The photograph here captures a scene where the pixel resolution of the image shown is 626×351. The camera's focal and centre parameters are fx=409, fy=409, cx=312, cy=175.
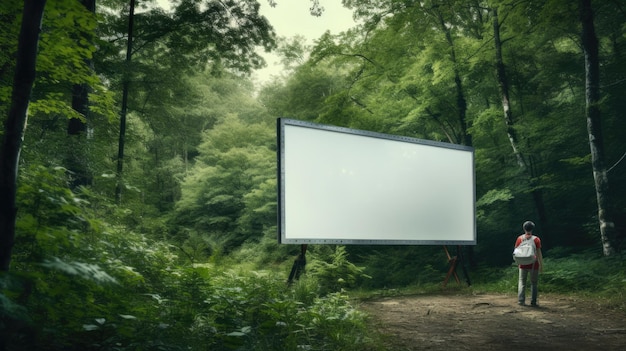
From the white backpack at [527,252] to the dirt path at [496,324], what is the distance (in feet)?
2.43

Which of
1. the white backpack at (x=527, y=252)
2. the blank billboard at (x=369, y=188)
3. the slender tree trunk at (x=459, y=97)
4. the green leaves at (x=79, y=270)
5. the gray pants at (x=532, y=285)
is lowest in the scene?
the gray pants at (x=532, y=285)

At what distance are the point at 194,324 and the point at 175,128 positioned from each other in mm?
9841

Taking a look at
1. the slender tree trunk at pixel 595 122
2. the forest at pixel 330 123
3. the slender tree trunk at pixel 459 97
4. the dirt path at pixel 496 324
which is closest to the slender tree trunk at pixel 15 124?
the forest at pixel 330 123

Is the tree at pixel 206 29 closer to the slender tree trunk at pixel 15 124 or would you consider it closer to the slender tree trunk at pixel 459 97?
the slender tree trunk at pixel 459 97

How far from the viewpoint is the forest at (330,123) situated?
3672mm

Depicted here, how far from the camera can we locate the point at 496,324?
209 inches

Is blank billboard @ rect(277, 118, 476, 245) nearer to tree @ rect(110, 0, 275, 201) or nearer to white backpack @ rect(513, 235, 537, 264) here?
white backpack @ rect(513, 235, 537, 264)

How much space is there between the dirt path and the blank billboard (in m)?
1.48

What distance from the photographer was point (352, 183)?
7.69 metres

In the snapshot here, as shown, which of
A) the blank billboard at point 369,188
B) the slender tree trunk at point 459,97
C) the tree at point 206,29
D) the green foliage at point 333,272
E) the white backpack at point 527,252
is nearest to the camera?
the white backpack at point 527,252

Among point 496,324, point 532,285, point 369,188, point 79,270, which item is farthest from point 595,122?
point 79,270

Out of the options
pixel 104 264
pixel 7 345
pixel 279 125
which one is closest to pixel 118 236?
pixel 104 264

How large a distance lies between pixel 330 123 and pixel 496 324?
8.16m

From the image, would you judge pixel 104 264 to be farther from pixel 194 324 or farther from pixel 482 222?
pixel 482 222
